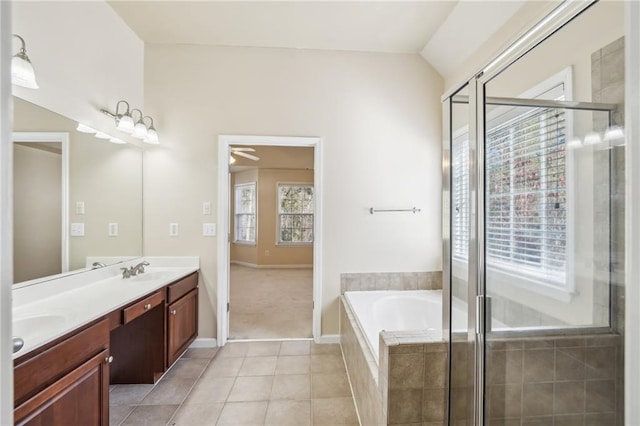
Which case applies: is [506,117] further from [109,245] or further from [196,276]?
[109,245]

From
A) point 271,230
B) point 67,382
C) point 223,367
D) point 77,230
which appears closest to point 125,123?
point 77,230

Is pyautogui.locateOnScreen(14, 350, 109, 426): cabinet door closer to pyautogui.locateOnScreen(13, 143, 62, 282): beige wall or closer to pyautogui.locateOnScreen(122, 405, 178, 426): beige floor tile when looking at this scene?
pyautogui.locateOnScreen(122, 405, 178, 426): beige floor tile

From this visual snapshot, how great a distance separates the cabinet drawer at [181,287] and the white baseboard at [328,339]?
1.34 meters

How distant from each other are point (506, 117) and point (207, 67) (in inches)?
103

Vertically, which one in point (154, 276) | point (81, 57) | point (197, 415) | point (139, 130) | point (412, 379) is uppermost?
point (81, 57)

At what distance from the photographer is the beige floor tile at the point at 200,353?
2.49m

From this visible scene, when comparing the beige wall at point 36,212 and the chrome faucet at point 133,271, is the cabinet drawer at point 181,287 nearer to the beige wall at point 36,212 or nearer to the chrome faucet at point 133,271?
the chrome faucet at point 133,271

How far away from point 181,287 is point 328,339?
148 cm

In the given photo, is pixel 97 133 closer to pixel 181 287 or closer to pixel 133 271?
pixel 133 271

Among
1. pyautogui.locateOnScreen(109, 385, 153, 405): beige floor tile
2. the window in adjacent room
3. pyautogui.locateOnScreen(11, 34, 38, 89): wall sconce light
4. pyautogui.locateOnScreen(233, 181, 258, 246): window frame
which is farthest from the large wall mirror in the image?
the window in adjacent room

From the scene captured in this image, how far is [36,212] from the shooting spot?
1617mm

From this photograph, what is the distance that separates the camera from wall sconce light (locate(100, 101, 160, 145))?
2268 millimetres

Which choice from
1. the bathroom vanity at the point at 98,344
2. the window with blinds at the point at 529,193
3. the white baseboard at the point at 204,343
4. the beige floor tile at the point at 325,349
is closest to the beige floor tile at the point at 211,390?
the bathroom vanity at the point at 98,344

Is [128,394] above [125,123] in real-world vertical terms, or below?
below
